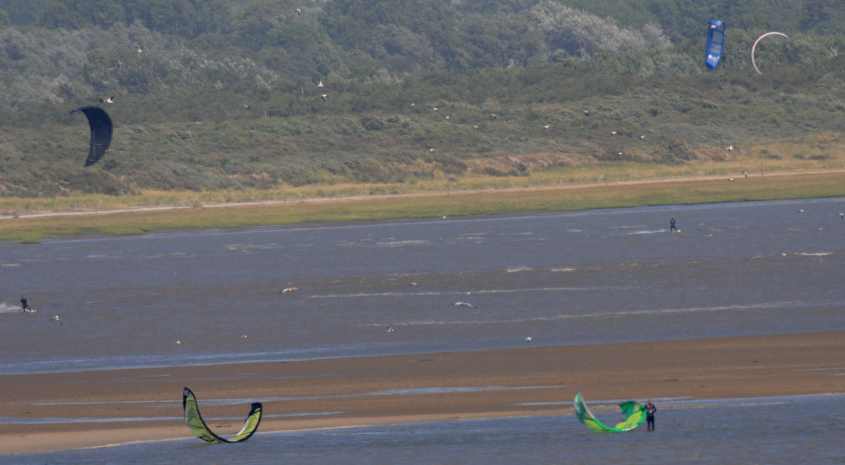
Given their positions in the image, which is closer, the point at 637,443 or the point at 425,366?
the point at 637,443

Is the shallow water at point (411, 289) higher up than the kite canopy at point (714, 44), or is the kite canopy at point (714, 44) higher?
the kite canopy at point (714, 44)

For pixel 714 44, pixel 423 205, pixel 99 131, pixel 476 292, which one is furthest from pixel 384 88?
pixel 476 292

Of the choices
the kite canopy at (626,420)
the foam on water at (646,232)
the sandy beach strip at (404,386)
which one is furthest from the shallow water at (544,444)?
the foam on water at (646,232)

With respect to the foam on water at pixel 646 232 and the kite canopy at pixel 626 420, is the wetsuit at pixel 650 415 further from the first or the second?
the foam on water at pixel 646 232

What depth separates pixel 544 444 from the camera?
12.9 meters

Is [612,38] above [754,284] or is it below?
above

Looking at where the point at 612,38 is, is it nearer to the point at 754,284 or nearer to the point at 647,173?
the point at 647,173

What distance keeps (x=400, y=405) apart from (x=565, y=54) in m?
71.8

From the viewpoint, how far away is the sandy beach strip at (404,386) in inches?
556

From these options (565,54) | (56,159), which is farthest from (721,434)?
(565,54)

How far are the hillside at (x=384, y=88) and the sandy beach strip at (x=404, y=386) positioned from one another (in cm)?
3024

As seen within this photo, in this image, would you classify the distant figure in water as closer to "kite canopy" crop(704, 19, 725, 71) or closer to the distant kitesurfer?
the distant kitesurfer

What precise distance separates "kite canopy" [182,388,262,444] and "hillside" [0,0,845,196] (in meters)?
33.4

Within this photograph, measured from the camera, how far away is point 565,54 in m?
85.3
